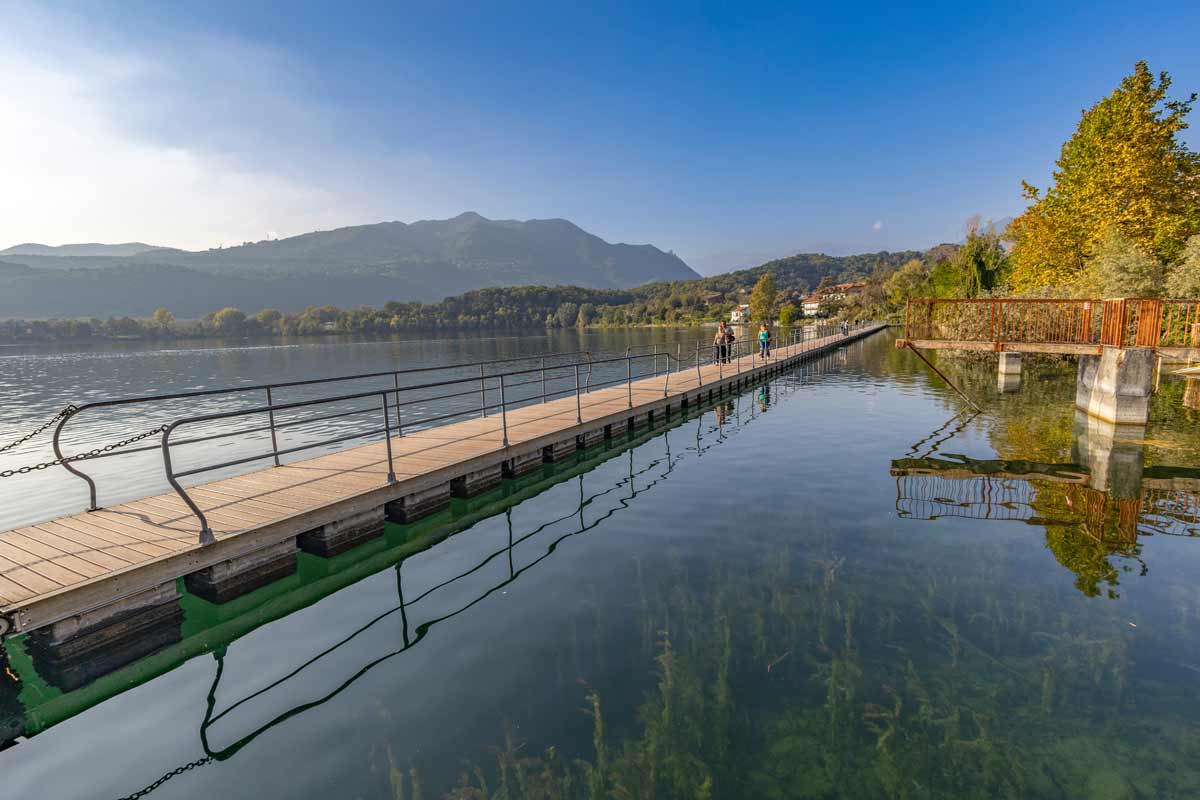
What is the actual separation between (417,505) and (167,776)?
573 centimetres

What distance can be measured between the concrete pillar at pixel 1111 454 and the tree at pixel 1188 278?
406 inches

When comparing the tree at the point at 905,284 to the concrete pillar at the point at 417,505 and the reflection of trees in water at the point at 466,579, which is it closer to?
the reflection of trees in water at the point at 466,579

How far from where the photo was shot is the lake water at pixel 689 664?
434 cm

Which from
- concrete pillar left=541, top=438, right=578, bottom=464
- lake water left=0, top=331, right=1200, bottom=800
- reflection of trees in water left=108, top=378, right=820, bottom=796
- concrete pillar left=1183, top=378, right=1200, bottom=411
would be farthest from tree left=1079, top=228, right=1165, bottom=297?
concrete pillar left=541, top=438, right=578, bottom=464

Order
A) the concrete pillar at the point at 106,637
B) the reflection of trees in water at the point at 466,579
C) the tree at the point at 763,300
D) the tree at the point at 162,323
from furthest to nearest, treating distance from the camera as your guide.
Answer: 1. the tree at the point at 763,300
2. the tree at the point at 162,323
3. the concrete pillar at the point at 106,637
4. the reflection of trees in water at the point at 466,579

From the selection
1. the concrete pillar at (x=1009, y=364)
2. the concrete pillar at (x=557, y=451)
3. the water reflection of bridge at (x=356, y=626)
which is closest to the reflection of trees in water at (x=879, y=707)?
the water reflection of bridge at (x=356, y=626)

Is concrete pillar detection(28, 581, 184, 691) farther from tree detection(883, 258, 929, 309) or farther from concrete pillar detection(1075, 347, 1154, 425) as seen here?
tree detection(883, 258, 929, 309)

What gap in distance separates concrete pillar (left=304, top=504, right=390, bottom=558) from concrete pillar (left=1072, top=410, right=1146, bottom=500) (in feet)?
44.6

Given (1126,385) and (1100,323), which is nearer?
(1126,385)

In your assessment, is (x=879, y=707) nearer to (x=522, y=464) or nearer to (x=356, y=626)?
(x=356, y=626)

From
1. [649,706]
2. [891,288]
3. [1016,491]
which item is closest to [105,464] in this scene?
[649,706]

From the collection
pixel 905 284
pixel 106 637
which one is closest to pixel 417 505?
pixel 106 637

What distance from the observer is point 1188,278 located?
74.5ft

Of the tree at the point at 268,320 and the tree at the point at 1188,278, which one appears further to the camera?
the tree at the point at 268,320
